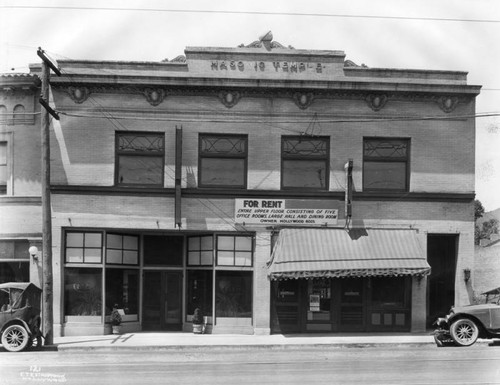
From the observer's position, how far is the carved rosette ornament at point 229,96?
64.3 ft

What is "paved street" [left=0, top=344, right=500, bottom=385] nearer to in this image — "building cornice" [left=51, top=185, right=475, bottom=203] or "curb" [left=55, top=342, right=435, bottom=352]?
"curb" [left=55, top=342, right=435, bottom=352]

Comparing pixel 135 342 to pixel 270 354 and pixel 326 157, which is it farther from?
pixel 326 157

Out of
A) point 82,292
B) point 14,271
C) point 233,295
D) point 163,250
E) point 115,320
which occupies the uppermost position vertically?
point 163,250

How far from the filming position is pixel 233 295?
64.3 ft

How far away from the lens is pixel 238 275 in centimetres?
1966

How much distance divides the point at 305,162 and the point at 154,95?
5.81m

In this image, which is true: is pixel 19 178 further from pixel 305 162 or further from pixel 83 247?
pixel 305 162

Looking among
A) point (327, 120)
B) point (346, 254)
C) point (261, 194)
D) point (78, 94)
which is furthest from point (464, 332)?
point (78, 94)

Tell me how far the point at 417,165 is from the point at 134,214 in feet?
33.1

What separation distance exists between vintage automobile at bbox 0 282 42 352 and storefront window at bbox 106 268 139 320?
335cm

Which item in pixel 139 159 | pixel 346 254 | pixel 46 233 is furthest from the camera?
pixel 139 159

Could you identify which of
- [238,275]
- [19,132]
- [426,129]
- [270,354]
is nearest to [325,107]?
[426,129]

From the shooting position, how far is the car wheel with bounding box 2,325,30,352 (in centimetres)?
1513

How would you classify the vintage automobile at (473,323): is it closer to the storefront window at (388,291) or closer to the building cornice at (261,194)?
the storefront window at (388,291)
